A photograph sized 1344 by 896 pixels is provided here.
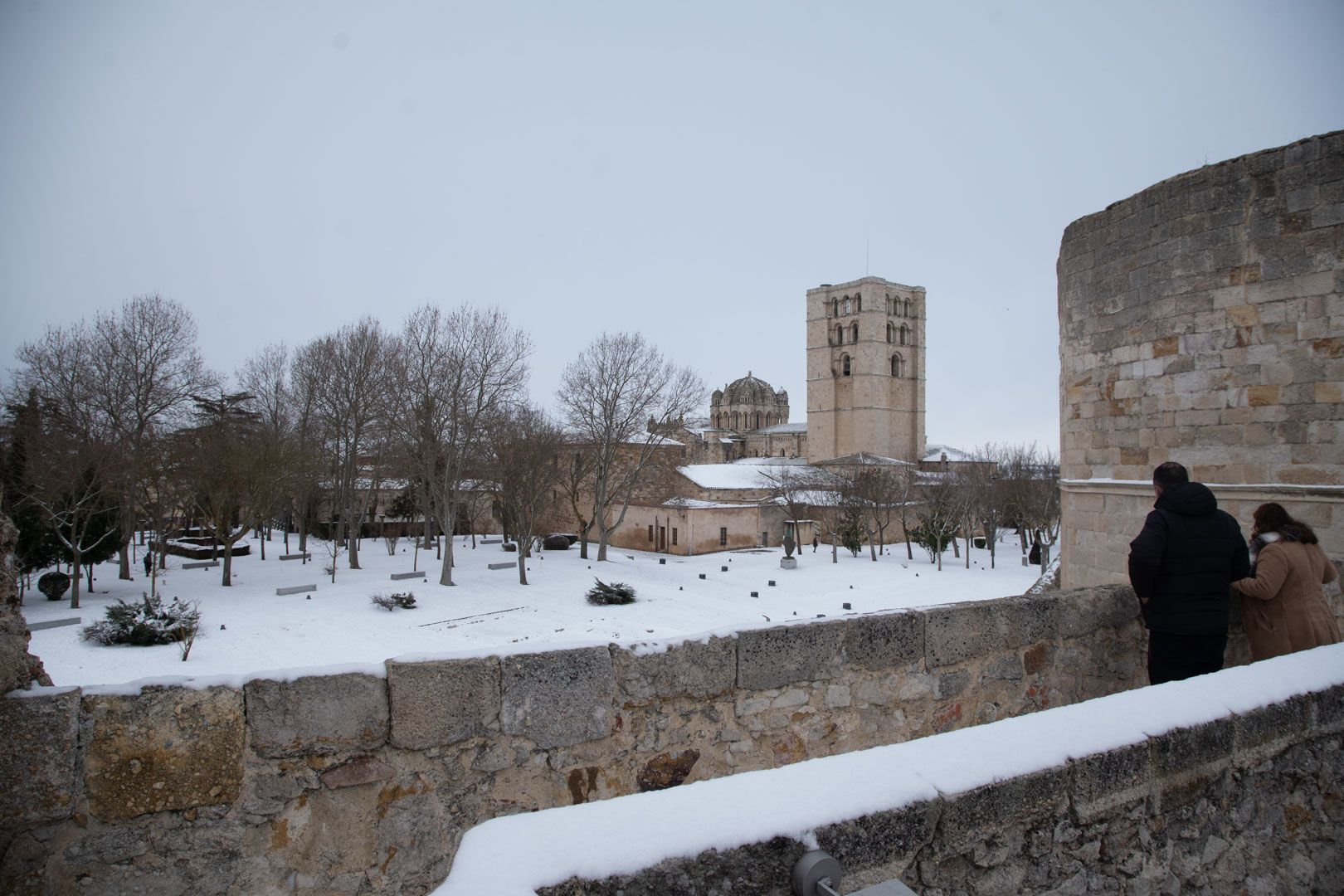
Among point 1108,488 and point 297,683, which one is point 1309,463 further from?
point 297,683

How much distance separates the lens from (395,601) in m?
21.9

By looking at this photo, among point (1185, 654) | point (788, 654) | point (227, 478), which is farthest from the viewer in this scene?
point (227, 478)

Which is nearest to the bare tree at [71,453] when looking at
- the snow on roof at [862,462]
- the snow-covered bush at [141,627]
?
the snow-covered bush at [141,627]

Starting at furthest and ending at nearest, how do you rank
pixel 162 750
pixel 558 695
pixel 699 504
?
pixel 699 504 < pixel 558 695 < pixel 162 750

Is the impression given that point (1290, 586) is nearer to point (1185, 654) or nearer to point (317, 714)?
point (1185, 654)

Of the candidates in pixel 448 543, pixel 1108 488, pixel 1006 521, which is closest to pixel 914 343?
pixel 1006 521

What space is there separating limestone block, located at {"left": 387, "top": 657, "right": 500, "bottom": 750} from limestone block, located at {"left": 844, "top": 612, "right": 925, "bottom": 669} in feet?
6.27

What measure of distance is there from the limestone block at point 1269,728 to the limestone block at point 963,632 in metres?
1.63

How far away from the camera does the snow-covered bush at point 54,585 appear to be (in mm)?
21125

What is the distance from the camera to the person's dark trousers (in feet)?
13.7

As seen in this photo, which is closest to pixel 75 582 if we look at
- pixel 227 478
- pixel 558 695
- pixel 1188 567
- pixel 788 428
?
pixel 227 478

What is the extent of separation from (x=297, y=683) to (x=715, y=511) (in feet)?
122

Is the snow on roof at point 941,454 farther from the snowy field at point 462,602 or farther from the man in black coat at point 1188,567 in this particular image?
the man in black coat at point 1188,567

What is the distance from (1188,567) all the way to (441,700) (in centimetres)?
391
